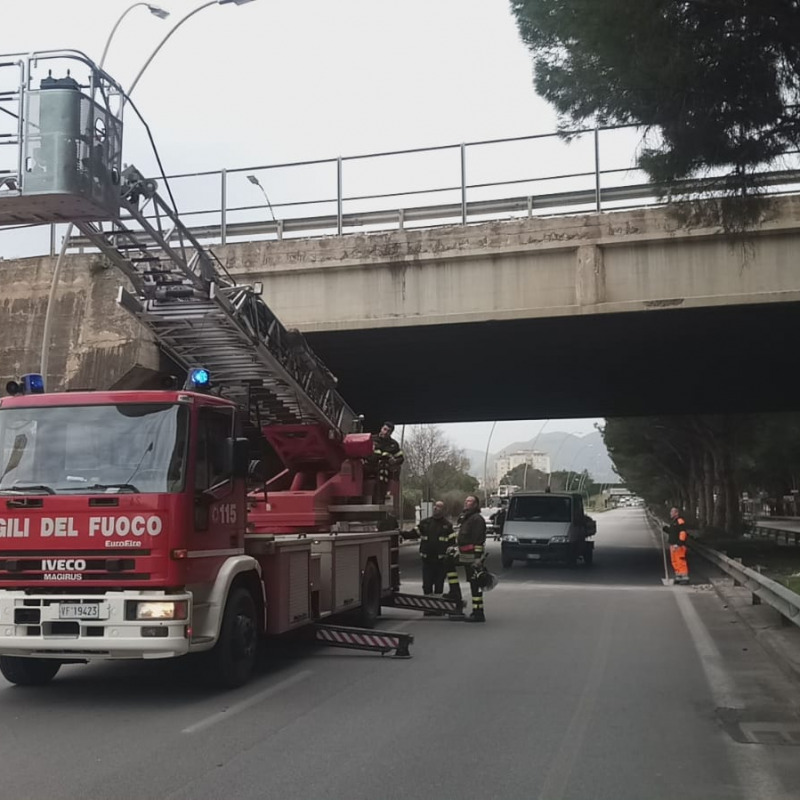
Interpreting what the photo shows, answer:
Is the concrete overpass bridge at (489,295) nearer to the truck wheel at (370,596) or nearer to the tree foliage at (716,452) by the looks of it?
the truck wheel at (370,596)

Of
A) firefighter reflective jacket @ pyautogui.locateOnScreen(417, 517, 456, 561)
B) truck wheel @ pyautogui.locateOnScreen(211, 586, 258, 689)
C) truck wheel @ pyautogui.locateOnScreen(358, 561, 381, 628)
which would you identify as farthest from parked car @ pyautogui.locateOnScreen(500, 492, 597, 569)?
truck wheel @ pyautogui.locateOnScreen(211, 586, 258, 689)

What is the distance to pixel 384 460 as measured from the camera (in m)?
13.3

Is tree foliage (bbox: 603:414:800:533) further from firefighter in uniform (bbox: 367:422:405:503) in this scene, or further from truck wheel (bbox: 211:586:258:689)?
truck wheel (bbox: 211:586:258:689)

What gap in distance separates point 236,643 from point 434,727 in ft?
7.11

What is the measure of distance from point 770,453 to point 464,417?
17629 millimetres

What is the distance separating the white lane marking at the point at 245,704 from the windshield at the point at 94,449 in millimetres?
1816

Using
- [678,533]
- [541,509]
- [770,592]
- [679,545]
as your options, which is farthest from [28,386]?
[541,509]

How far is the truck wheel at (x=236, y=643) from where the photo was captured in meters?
7.83

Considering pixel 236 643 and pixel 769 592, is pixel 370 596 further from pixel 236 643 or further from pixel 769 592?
pixel 769 592

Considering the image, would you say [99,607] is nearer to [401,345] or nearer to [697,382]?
[401,345]

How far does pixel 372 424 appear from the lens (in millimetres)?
32531

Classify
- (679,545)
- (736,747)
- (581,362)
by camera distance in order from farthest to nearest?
(581,362) → (679,545) → (736,747)

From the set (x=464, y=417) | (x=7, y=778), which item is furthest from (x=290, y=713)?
(x=464, y=417)

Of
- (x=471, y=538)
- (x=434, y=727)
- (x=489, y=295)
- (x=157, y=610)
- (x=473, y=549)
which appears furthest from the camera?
(x=489, y=295)
